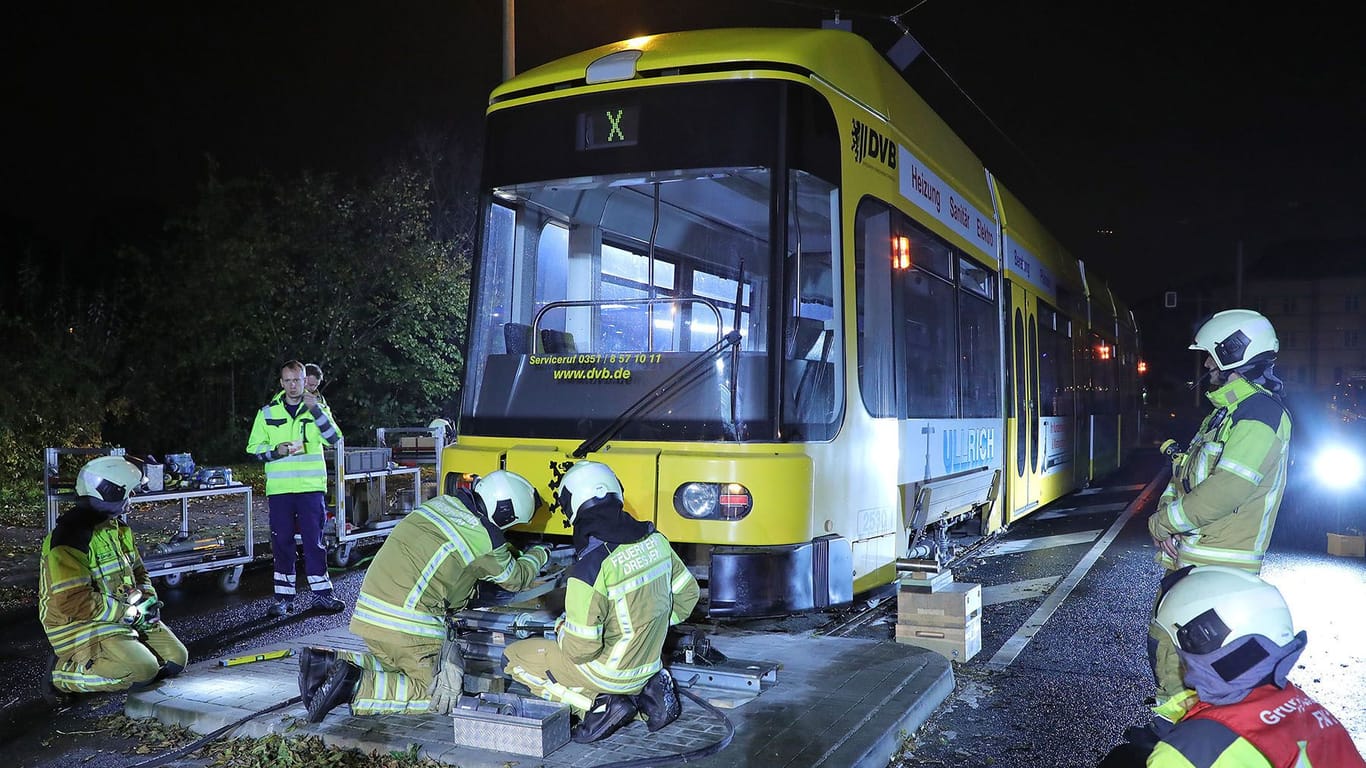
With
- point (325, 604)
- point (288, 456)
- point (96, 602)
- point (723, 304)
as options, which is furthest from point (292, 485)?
point (723, 304)

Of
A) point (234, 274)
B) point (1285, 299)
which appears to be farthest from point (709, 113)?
point (1285, 299)

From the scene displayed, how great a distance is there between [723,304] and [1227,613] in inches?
144

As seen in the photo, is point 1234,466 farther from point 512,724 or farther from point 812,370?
point 512,724

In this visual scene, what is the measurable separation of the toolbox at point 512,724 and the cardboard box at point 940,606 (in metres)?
2.79

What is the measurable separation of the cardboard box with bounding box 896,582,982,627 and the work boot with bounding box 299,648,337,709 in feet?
11.8

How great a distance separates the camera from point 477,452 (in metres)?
6.11

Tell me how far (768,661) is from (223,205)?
17268 millimetres

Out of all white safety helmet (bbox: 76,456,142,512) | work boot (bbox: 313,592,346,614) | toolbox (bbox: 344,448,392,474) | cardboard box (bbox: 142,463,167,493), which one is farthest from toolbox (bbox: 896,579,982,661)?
cardboard box (bbox: 142,463,167,493)

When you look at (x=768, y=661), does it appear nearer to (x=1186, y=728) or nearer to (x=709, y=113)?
(x=709, y=113)

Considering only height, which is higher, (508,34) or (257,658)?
(508,34)

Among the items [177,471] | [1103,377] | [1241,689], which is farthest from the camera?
[1103,377]

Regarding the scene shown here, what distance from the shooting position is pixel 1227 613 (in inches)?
98.4

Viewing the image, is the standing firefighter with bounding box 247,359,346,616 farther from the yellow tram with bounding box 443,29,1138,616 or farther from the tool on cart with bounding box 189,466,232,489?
the yellow tram with bounding box 443,29,1138,616

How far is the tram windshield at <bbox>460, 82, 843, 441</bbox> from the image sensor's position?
5578mm
